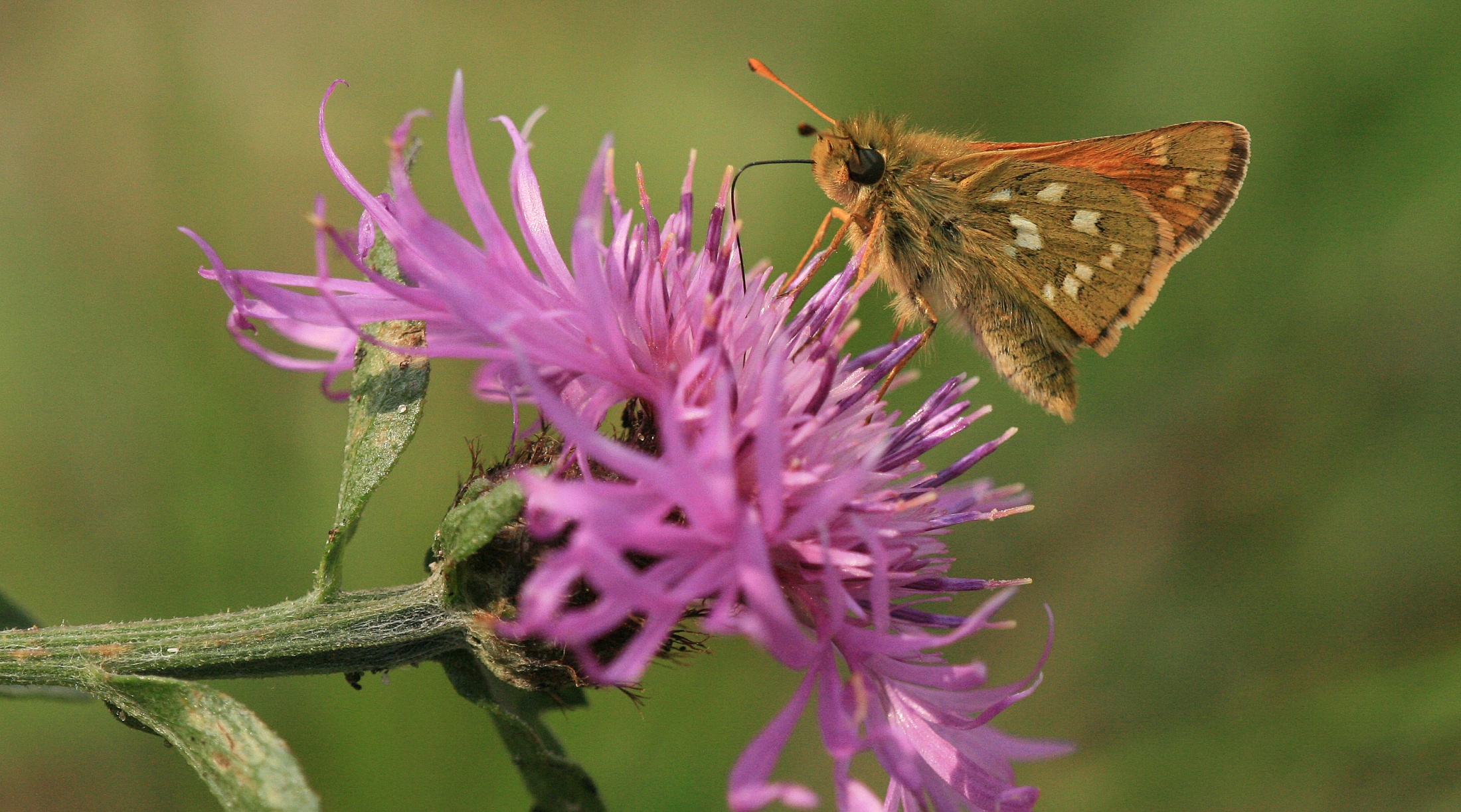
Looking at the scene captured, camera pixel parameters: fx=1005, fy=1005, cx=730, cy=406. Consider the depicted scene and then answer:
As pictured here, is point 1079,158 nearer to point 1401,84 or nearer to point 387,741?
point 1401,84

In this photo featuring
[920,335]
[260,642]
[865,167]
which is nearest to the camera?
[260,642]

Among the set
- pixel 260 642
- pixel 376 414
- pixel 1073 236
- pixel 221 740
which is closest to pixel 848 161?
pixel 1073 236

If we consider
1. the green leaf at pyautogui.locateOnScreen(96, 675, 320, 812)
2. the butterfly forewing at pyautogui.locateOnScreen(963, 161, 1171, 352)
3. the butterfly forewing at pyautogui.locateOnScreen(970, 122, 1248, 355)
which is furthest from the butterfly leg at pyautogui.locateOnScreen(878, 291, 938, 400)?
the green leaf at pyautogui.locateOnScreen(96, 675, 320, 812)

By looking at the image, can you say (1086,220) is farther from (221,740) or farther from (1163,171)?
(221,740)

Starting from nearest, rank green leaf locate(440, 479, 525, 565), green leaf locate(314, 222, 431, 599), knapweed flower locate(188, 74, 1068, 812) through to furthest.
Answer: knapweed flower locate(188, 74, 1068, 812)
green leaf locate(440, 479, 525, 565)
green leaf locate(314, 222, 431, 599)

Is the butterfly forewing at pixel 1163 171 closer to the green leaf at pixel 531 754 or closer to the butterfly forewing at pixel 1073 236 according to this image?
the butterfly forewing at pixel 1073 236

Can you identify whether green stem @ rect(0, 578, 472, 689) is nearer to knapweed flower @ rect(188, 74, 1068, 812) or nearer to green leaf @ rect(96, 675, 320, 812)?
green leaf @ rect(96, 675, 320, 812)
